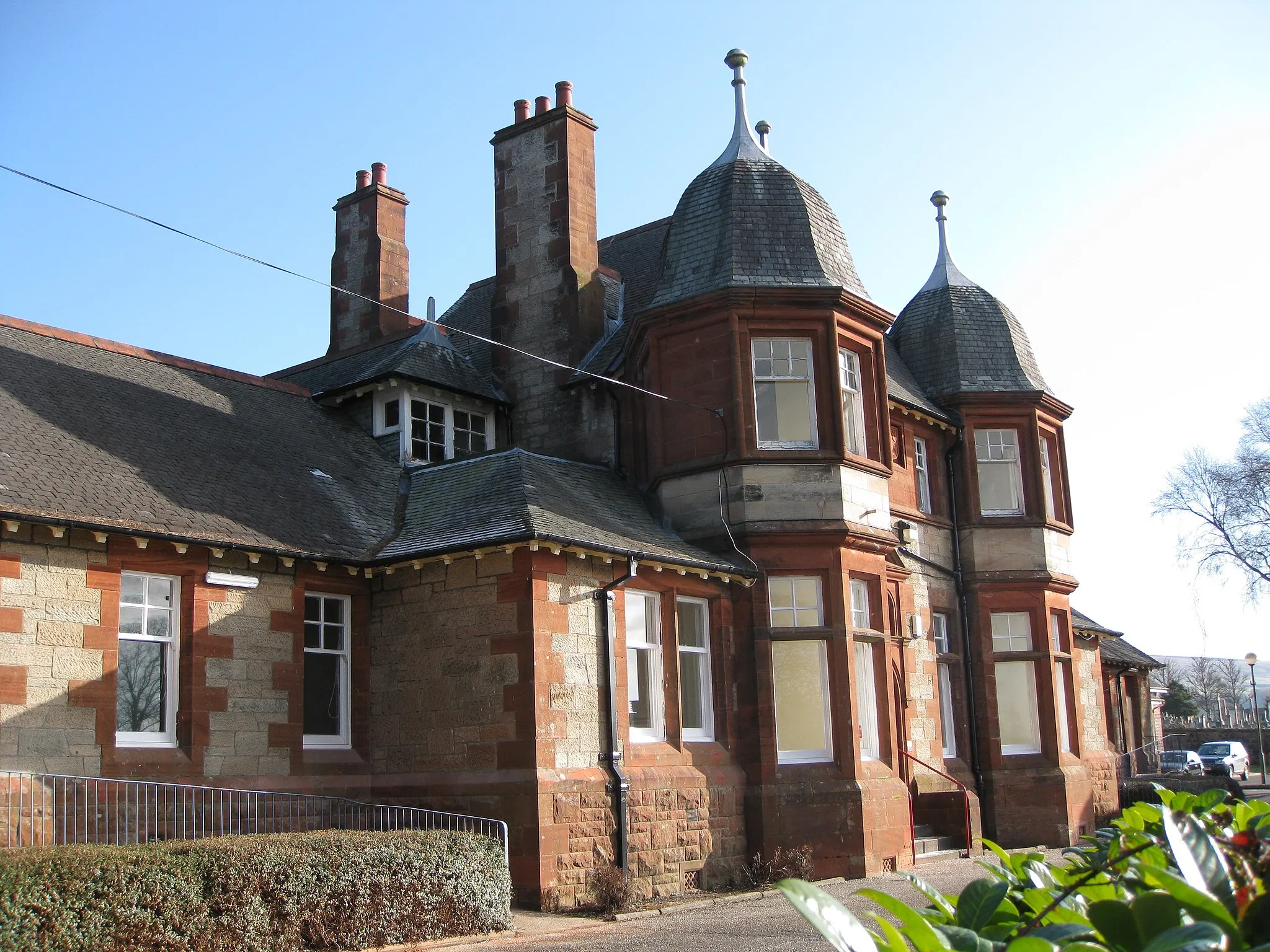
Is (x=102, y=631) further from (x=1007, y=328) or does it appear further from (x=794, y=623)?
(x=1007, y=328)

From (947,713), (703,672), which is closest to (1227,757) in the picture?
(947,713)

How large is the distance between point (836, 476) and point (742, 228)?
12.6ft

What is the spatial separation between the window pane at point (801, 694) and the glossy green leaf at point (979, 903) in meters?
14.1

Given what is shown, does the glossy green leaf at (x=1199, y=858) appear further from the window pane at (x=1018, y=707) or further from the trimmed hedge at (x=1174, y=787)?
the trimmed hedge at (x=1174, y=787)

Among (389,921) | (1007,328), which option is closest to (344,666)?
(389,921)

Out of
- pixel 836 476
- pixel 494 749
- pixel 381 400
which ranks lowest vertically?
pixel 494 749

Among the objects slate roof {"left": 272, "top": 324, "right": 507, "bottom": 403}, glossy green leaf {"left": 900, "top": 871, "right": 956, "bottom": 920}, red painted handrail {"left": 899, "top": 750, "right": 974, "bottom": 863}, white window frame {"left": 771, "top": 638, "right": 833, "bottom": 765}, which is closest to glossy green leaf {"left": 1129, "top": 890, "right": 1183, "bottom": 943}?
glossy green leaf {"left": 900, "top": 871, "right": 956, "bottom": 920}

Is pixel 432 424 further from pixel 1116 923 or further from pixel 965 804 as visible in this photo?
pixel 1116 923

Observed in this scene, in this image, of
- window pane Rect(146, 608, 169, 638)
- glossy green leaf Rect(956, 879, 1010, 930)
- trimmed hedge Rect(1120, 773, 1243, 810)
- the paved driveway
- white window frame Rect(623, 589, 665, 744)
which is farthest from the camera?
trimmed hedge Rect(1120, 773, 1243, 810)

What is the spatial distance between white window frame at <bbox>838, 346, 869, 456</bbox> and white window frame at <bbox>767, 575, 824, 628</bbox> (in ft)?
6.84

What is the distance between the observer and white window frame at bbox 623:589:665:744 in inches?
625

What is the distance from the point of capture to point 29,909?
9.08m

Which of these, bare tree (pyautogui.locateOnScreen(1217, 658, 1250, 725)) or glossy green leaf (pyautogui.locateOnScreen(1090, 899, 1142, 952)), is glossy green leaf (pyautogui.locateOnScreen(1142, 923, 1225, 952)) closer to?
glossy green leaf (pyautogui.locateOnScreen(1090, 899, 1142, 952))

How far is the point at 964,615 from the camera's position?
75.0 ft
